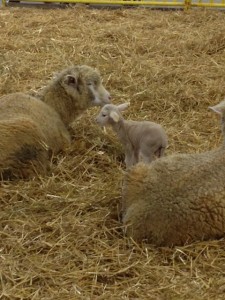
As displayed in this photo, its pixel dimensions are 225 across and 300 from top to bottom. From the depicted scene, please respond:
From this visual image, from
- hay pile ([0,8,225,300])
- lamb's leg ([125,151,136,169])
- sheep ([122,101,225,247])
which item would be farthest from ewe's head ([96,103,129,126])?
sheep ([122,101,225,247])

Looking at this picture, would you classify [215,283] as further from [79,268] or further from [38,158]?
[38,158]

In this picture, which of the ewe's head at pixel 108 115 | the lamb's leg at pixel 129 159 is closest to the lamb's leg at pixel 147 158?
the lamb's leg at pixel 129 159

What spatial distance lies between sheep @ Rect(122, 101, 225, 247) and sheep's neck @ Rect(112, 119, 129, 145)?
1.67 meters

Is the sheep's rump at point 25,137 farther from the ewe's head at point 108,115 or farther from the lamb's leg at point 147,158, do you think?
the lamb's leg at point 147,158

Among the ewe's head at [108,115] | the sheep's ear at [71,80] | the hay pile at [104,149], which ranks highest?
the sheep's ear at [71,80]

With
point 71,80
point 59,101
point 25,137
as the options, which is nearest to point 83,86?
point 71,80

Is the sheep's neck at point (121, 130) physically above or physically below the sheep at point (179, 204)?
below

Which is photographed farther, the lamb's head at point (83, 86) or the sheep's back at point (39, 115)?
the lamb's head at point (83, 86)

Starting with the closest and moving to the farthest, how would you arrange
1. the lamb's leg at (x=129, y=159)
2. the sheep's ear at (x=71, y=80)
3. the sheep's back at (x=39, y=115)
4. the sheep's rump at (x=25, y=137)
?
1. the sheep's rump at (x=25, y=137)
2. the lamb's leg at (x=129, y=159)
3. the sheep's back at (x=39, y=115)
4. the sheep's ear at (x=71, y=80)

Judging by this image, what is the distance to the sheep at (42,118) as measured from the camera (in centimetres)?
564

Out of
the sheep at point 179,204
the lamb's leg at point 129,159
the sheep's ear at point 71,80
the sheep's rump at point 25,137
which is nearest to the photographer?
the sheep at point 179,204

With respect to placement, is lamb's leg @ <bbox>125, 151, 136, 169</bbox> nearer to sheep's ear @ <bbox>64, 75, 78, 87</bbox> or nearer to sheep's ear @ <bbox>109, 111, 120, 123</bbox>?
sheep's ear @ <bbox>109, 111, 120, 123</bbox>

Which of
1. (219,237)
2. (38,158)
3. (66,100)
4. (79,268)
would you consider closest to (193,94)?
(66,100)

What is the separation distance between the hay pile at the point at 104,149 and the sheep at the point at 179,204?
88 millimetres
